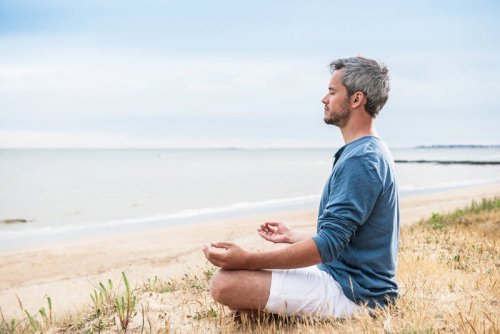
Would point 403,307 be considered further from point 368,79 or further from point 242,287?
point 368,79

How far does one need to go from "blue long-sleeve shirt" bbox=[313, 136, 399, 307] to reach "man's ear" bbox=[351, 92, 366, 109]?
0.25 m

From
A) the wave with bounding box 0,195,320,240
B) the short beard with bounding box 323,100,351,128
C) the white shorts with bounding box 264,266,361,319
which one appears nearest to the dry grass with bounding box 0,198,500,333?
the white shorts with bounding box 264,266,361,319

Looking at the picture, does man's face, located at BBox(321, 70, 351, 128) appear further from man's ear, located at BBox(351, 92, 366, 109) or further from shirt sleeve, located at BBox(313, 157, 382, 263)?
shirt sleeve, located at BBox(313, 157, 382, 263)

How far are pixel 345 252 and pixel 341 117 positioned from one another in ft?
3.30

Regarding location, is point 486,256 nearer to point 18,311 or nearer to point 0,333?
point 0,333

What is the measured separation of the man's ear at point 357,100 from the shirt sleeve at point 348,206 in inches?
18.2

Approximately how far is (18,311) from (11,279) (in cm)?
274

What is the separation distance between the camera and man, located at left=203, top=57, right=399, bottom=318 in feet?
11.0

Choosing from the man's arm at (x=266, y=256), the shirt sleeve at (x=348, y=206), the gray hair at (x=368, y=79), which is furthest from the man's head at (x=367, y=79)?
the man's arm at (x=266, y=256)

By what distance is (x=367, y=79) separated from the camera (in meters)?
3.49

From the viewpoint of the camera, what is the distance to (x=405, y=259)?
6.17 m

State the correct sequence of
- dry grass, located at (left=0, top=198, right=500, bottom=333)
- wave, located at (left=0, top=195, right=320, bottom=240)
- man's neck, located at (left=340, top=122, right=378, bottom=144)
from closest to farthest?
1. dry grass, located at (left=0, top=198, right=500, bottom=333)
2. man's neck, located at (left=340, top=122, right=378, bottom=144)
3. wave, located at (left=0, top=195, right=320, bottom=240)

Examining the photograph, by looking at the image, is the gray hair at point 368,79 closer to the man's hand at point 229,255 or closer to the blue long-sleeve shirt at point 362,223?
the blue long-sleeve shirt at point 362,223

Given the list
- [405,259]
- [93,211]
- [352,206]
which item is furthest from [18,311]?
[93,211]
